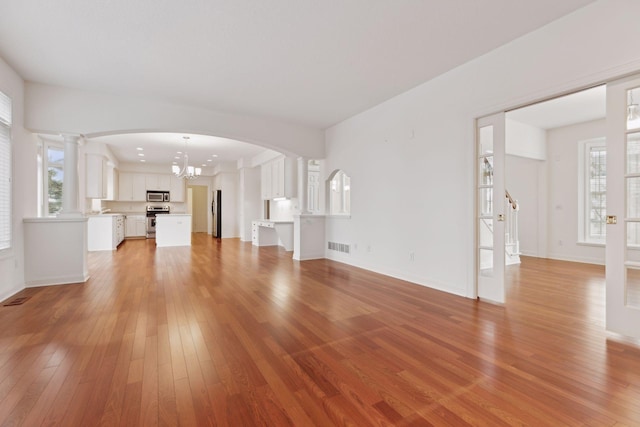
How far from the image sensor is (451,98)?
371 cm

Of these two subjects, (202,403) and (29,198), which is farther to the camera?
(29,198)

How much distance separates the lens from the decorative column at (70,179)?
14.1 feet

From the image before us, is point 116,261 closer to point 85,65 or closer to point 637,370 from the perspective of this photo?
point 85,65

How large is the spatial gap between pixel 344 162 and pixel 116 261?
533 centimetres

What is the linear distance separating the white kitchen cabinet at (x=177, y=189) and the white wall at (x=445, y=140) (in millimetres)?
8269

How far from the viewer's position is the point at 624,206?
2377 millimetres

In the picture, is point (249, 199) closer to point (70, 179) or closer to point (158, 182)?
point (158, 182)

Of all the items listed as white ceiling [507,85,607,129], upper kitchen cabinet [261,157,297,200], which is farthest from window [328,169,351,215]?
white ceiling [507,85,607,129]

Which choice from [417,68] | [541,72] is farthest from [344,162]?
[541,72]

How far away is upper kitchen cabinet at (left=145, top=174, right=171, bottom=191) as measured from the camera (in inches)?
437

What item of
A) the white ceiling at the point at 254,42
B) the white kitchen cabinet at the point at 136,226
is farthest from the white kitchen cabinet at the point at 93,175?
the white ceiling at the point at 254,42

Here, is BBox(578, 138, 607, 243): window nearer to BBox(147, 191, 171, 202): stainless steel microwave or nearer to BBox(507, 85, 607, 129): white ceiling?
BBox(507, 85, 607, 129): white ceiling

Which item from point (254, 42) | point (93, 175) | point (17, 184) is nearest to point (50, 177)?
point (93, 175)

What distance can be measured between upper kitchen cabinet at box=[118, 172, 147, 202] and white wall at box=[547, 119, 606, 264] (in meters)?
12.9
